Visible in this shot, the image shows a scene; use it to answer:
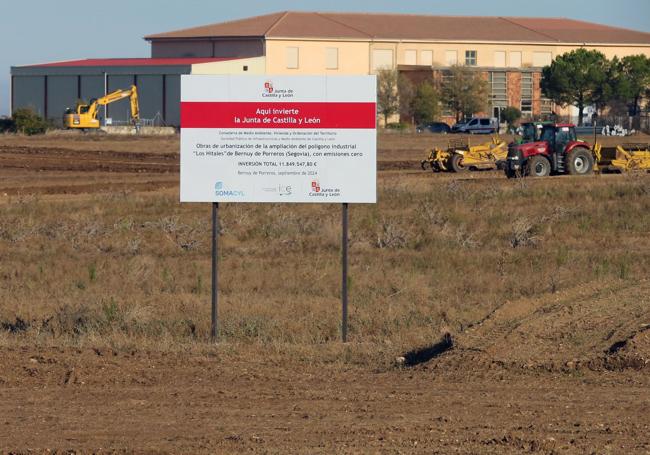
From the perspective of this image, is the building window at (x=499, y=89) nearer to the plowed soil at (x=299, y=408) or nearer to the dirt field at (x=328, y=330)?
the dirt field at (x=328, y=330)

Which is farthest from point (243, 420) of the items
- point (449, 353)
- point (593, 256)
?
point (593, 256)

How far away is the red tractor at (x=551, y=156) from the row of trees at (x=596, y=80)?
64357 mm

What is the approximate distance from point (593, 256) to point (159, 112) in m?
78.2

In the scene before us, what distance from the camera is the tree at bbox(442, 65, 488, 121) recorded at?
347 ft

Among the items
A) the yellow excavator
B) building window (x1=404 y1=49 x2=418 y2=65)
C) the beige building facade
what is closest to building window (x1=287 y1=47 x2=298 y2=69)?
the beige building facade

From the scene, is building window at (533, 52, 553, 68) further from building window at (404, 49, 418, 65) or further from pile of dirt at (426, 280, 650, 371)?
pile of dirt at (426, 280, 650, 371)

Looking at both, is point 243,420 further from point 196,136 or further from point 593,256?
point 593,256

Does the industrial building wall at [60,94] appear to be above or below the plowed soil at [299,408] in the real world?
above

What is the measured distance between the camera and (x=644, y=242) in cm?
2391

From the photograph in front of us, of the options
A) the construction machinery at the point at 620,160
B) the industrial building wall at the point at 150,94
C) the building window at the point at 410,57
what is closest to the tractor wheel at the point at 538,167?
the construction machinery at the point at 620,160

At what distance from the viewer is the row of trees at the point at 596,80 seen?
335 feet

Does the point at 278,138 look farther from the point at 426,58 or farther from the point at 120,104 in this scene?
the point at 426,58

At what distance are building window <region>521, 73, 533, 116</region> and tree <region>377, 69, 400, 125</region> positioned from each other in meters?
12.2

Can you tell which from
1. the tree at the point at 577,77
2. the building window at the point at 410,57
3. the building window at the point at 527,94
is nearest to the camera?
the tree at the point at 577,77
